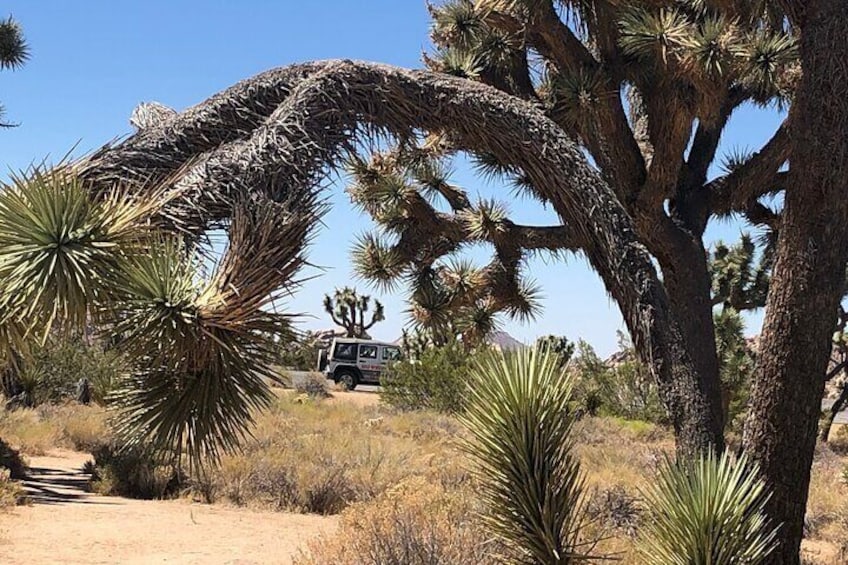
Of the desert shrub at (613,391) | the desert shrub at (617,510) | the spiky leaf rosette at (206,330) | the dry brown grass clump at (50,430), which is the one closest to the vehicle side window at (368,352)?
the desert shrub at (613,391)

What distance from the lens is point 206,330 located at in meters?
2.60

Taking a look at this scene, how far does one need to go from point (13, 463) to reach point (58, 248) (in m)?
11.8

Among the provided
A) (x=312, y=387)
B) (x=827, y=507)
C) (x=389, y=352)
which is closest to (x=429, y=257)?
(x=827, y=507)

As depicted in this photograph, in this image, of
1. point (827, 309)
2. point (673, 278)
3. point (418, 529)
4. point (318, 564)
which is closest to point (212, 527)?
point (318, 564)

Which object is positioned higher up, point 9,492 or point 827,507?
point 827,507

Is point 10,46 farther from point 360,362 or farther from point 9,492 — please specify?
point 360,362

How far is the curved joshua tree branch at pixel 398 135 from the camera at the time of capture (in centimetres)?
322

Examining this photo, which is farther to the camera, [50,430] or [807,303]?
[50,430]

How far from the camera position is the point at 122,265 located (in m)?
2.61

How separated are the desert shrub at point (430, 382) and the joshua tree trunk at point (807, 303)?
57.0 ft

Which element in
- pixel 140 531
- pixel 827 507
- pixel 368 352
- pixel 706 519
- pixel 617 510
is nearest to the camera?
pixel 706 519

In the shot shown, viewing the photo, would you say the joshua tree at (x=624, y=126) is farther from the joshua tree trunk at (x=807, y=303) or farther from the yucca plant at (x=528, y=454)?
the yucca plant at (x=528, y=454)

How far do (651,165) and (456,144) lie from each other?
3.92 meters

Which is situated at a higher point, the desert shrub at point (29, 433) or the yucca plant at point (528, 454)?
the yucca plant at point (528, 454)
